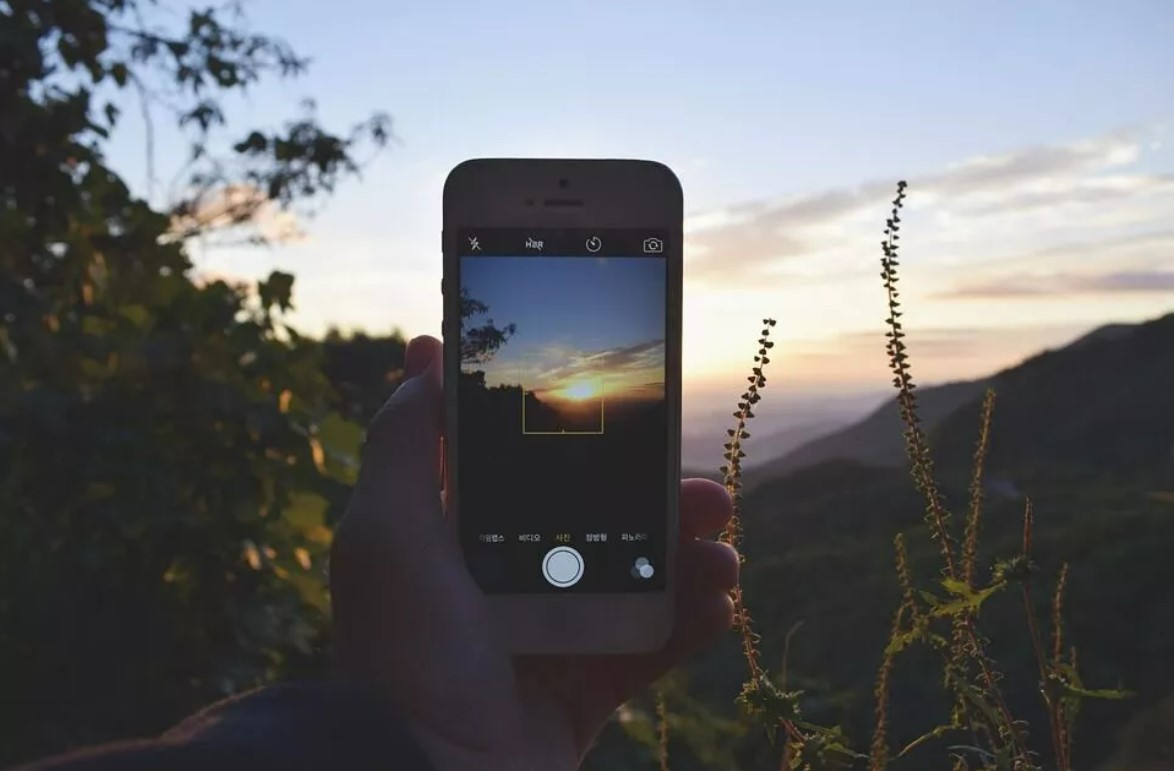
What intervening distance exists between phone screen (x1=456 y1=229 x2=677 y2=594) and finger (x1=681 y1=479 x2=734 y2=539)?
41mm

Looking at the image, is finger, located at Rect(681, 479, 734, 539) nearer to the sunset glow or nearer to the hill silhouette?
the sunset glow

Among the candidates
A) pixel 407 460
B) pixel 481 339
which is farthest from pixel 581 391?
pixel 407 460

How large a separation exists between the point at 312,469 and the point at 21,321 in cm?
105

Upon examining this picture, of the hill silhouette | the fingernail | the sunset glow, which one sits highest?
the fingernail

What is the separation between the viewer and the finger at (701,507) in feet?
6.18

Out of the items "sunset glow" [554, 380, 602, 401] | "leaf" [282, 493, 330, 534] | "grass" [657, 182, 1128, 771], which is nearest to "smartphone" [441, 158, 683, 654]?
"sunset glow" [554, 380, 602, 401]

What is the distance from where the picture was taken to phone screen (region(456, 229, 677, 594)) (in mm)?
1835

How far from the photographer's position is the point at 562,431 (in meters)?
1.85

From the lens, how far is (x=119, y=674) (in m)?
3.88

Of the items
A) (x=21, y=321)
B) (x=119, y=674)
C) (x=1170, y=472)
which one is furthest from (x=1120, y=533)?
(x=21, y=321)

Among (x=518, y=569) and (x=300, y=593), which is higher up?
(x=518, y=569)

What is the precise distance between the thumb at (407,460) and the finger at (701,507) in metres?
0.39

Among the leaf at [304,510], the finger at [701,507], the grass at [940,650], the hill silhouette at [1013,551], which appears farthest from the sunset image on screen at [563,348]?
the leaf at [304,510]

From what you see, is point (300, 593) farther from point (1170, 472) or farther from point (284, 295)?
point (1170, 472)
